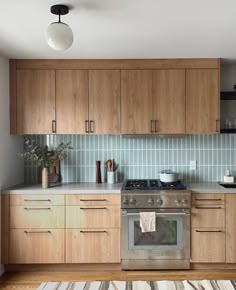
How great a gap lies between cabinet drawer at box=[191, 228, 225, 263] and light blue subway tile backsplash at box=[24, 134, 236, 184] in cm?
75

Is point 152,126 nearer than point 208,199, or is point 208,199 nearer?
point 208,199

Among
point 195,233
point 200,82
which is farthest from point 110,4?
point 195,233

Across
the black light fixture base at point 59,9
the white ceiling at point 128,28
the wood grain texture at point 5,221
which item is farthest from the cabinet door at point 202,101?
the wood grain texture at point 5,221

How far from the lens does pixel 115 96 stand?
3.47m

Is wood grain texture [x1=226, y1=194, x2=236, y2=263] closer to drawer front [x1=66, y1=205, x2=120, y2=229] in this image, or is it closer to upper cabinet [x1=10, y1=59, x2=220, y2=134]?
upper cabinet [x1=10, y1=59, x2=220, y2=134]

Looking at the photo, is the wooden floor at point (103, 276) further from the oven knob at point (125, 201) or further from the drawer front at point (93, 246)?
the oven knob at point (125, 201)

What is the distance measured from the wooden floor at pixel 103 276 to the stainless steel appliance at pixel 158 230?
0.07 meters

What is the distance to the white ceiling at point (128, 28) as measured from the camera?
2.09 metres

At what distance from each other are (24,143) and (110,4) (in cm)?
228

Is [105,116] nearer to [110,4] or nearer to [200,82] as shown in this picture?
[200,82]

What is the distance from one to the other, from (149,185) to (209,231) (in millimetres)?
777

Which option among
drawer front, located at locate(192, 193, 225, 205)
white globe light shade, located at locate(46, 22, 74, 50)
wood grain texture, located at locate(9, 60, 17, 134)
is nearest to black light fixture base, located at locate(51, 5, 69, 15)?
white globe light shade, located at locate(46, 22, 74, 50)

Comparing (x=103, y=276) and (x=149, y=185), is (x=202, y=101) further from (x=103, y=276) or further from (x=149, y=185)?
(x=103, y=276)

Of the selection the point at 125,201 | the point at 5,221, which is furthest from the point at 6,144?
the point at 125,201
